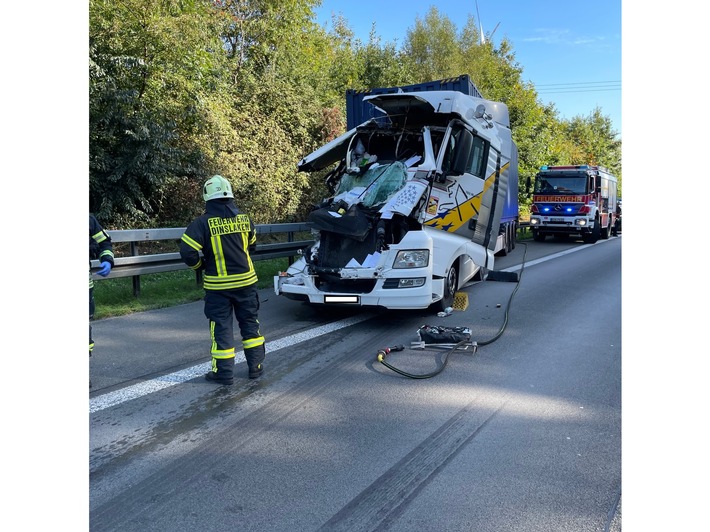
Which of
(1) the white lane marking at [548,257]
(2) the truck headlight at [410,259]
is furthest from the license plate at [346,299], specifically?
(1) the white lane marking at [548,257]

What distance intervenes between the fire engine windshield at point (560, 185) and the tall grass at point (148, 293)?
1322 cm

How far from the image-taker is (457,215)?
792cm

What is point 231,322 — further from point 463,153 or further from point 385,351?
point 463,153

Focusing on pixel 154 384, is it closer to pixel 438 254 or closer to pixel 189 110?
pixel 438 254

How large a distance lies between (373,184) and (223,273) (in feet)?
10.8

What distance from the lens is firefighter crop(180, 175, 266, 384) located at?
15.9 ft

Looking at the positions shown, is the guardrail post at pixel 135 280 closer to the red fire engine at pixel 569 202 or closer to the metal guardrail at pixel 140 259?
the metal guardrail at pixel 140 259

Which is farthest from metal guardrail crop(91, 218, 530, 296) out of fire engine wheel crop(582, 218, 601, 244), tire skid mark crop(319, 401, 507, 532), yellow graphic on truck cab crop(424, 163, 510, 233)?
fire engine wheel crop(582, 218, 601, 244)

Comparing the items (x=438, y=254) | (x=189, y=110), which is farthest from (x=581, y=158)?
(x=438, y=254)

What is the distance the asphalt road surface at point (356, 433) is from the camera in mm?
2922

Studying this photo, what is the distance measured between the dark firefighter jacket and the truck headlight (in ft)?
7.24

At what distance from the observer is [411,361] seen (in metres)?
5.49

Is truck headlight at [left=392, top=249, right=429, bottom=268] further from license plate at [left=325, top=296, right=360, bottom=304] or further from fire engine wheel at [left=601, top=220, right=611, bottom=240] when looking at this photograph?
fire engine wheel at [left=601, top=220, right=611, bottom=240]

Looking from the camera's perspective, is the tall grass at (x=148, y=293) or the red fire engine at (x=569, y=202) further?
the red fire engine at (x=569, y=202)
